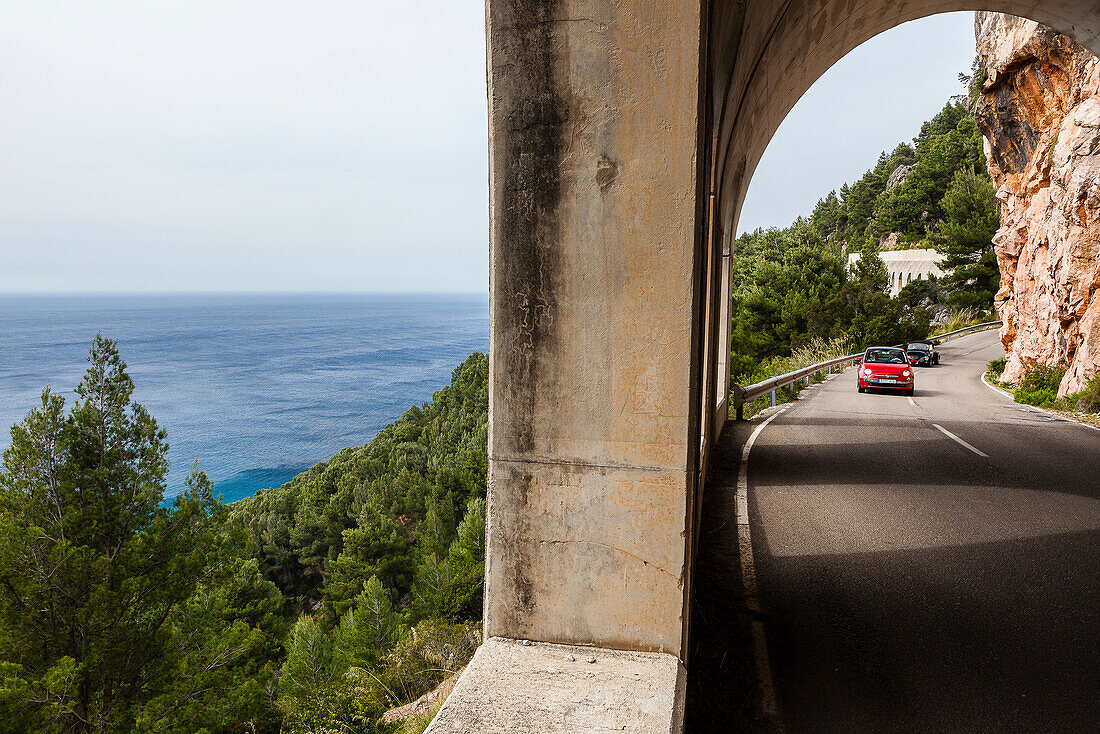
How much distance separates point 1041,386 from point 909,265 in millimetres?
45560

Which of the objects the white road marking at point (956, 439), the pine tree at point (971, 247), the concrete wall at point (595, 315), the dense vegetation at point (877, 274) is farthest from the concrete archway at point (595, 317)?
the pine tree at point (971, 247)

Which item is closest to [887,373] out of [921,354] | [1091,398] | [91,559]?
[1091,398]

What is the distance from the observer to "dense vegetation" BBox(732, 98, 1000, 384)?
35062mm

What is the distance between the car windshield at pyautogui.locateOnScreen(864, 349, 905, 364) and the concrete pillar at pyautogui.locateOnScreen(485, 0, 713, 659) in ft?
62.6

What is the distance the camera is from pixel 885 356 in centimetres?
1978

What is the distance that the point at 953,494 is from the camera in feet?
24.6

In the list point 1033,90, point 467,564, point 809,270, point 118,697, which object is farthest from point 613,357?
point 809,270

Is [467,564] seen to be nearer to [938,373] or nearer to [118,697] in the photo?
[118,697]

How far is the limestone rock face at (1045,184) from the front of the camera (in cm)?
1520

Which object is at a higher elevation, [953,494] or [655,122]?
[655,122]

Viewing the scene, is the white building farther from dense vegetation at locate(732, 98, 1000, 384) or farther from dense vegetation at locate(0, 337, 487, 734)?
dense vegetation at locate(0, 337, 487, 734)

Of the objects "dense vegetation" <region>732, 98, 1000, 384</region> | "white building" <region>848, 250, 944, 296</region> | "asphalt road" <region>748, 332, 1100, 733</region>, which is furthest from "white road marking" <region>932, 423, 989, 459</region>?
"white building" <region>848, 250, 944, 296</region>

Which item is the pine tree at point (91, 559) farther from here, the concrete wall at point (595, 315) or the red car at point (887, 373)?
the red car at point (887, 373)

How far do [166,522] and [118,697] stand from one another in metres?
6.53
